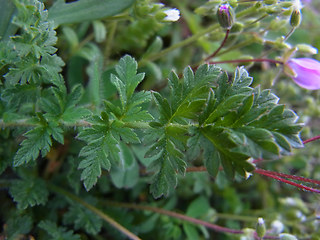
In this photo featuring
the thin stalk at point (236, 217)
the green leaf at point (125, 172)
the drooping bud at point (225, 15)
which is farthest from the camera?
the thin stalk at point (236, 217)

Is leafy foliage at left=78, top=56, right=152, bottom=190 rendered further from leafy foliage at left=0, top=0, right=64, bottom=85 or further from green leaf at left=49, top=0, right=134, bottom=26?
green leaf at left=49, top=0, right=134, bottom=26

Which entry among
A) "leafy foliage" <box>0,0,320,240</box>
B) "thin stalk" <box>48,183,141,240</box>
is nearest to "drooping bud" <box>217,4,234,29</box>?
"leafy foliage" <box>0,0,320,240</box>

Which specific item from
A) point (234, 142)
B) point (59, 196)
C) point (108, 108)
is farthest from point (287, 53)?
point (59, 196)

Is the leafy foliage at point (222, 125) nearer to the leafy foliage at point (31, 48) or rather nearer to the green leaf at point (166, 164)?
the green leaf at point (166, 164)

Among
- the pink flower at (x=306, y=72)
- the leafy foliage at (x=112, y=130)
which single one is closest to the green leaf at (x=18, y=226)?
the leafy foliage at (x=112, y=130)

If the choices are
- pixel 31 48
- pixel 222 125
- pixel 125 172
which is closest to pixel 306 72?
pixel 222 125
